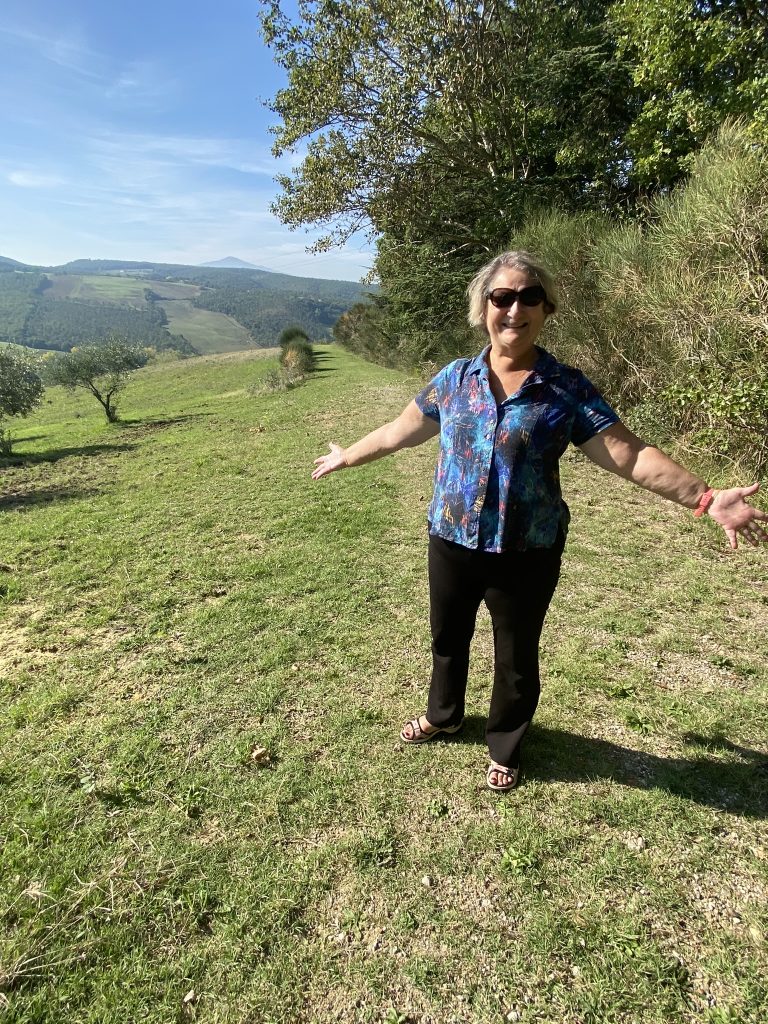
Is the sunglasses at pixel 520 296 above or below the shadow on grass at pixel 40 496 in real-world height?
above

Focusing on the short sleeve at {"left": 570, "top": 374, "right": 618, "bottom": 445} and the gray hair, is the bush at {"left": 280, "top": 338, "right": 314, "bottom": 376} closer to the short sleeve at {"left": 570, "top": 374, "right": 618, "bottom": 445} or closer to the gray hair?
the gray hair

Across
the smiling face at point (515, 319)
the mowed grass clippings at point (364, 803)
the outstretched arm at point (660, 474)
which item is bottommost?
the mowed grass clippings at point (364, 803)

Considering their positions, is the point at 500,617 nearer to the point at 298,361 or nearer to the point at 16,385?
the point at 16,385

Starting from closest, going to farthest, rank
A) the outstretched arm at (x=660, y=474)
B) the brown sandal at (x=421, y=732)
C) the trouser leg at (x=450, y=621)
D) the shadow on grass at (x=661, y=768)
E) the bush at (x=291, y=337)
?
the outstretched arm at (x=660, y=474) → the trouser leg at (x=450, y=621) → the shadow on grass at (x=661, y=768) → the brown sandal at (x=421, y=732) → the bush at (x=291, y=337)

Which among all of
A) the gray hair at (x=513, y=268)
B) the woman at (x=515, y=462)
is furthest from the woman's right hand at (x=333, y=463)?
the gray hair at (x=513, y=268)

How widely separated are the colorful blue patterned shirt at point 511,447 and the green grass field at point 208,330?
464 ft

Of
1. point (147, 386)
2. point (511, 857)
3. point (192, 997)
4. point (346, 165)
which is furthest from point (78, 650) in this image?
point (147, 386)

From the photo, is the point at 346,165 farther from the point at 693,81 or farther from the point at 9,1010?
the point at 9,1010

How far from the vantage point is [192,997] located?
181 cm

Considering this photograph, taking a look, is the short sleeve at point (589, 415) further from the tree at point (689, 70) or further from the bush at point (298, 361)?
the bush at point (298, 361)

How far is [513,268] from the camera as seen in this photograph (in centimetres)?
201

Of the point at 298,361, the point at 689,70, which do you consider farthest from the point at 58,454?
the point at 298,361

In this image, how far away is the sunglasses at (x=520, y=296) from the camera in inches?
77.9

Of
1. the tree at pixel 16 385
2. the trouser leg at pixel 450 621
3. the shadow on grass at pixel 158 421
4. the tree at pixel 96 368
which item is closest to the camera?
the trouser leg at pixel 450 621
